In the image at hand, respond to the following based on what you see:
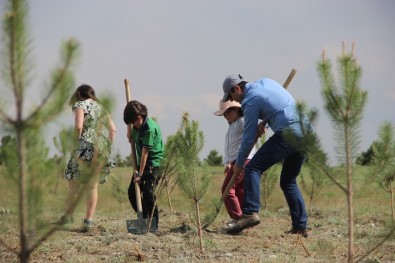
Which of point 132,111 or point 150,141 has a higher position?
point 132,111

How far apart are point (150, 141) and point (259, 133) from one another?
124 centimetres

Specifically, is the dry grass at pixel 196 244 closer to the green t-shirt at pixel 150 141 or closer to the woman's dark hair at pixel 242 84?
the green t-shirt at pixel 150 141

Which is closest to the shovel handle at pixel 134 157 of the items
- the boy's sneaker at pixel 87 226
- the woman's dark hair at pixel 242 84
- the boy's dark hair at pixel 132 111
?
the boy's dark hair at pixel 132 111

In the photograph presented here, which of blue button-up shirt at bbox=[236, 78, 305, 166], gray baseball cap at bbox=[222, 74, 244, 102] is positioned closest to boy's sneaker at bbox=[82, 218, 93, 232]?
blue button-up shirt at bbox=[236, 78, 305, 166]

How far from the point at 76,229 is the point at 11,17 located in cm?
429

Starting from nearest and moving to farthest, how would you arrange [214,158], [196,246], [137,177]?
[196,246]
[137,177]
[214,158]

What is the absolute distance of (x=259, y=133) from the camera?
5426 mm

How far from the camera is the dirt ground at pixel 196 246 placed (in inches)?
187

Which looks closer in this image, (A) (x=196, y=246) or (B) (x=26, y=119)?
(B) (x=26, y=119)

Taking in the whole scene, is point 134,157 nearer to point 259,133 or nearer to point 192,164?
point 192,164

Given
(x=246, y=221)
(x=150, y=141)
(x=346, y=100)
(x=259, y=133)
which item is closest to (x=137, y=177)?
(x=150, y=141)

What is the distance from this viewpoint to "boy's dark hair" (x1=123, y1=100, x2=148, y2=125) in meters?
5.86

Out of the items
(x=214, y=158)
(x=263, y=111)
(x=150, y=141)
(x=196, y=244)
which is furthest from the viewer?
(x=214, y=158)

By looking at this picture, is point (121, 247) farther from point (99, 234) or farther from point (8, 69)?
point (8, 69)
